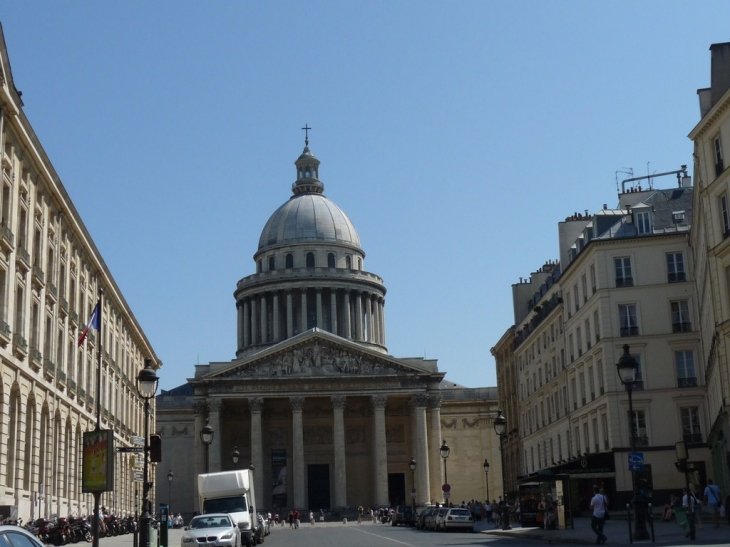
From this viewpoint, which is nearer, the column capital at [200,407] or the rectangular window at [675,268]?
the rectangular window at [675,268]

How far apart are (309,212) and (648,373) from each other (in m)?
→ 79.1

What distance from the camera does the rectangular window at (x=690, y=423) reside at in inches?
2111

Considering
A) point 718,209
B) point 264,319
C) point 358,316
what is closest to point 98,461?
point 718,209

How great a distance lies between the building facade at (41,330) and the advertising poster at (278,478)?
147 feet

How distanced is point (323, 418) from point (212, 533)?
242 feet

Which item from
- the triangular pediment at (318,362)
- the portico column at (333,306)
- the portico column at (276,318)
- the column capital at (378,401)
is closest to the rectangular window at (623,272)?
the triangular pediment at (318,362)

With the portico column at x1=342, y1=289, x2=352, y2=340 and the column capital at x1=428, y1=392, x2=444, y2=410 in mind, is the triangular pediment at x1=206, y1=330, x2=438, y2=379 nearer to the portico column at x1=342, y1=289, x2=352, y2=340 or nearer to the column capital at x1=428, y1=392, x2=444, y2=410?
the column capital at x1=428, y1=392, x2=444, y2=410

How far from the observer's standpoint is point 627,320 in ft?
182

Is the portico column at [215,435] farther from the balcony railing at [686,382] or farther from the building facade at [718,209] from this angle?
the building facade at [718,209]

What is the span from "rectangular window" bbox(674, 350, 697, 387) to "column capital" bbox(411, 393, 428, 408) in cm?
4621

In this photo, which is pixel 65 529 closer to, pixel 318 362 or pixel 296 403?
pixel 296 403

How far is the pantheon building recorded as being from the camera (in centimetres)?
9819

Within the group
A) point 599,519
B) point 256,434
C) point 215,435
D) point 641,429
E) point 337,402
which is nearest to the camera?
point 599,519

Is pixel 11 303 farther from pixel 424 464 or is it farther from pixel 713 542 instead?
pixel 424 464
